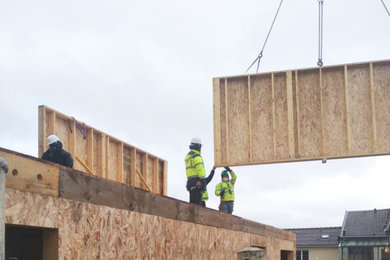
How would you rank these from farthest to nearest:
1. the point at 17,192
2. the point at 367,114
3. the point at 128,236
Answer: the point at 367,114
the point at 128,236
the point at 17,192

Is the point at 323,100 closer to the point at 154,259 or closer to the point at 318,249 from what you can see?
the point at 154,259

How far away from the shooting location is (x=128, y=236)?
288 inches

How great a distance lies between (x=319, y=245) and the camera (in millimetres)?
43750

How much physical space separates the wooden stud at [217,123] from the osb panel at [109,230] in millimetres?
2577

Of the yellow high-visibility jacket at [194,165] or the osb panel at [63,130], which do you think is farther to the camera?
the yellow high-visibility jacket at [194,165]

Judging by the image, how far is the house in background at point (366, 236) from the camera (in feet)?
132

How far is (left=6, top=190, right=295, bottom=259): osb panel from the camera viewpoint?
573 centimetres

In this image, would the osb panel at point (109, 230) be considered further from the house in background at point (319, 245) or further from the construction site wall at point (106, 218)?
the house in background at point (319, 245)

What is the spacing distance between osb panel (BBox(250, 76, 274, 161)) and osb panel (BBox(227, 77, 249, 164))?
14 cm

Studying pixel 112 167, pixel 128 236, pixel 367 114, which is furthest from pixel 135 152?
pixel 128 236

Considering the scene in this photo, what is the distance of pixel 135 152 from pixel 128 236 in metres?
5.83

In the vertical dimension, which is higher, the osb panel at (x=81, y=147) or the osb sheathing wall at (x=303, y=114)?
the osb sheathing wall at (x=303, y=114)

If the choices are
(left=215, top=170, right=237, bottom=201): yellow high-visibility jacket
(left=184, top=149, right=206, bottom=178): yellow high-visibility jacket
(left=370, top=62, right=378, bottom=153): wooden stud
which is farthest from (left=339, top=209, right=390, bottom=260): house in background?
(left=184, top=149, right=206, bottom=178): yellow high-visibility jacket

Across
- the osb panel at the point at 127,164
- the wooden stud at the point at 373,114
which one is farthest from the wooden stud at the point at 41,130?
the wooden stud at the point at 373,114
